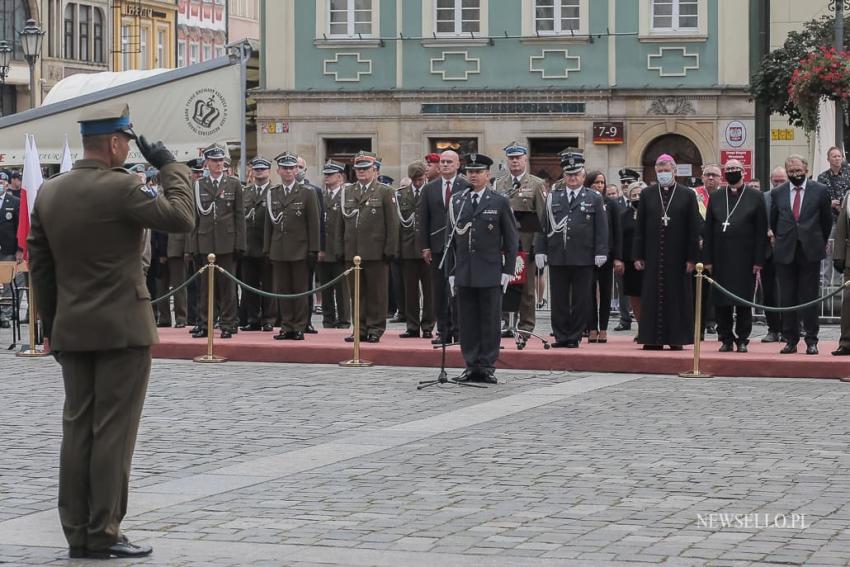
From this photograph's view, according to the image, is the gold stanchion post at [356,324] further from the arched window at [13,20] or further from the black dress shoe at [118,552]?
the arched window at [13,20]

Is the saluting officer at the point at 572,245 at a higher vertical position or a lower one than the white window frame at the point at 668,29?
lower

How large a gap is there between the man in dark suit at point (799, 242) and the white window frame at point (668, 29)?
64.7 ft

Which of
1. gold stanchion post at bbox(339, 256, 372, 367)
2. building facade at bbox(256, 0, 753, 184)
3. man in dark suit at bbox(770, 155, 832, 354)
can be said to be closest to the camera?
gold stanchion post at bbox(339, 256, 372, 367)

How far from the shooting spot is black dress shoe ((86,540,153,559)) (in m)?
8.08

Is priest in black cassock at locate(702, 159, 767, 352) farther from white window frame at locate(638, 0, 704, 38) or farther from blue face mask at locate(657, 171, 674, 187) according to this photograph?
white window frame at locate(638, 0, 704, 38)

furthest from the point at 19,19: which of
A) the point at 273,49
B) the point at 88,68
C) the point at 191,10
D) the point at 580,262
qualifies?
the point at 580,262

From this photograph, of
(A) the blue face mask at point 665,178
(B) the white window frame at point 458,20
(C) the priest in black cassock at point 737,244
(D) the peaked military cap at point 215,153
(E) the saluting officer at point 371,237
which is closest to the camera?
(C) the priest in black cassock at point 737,244

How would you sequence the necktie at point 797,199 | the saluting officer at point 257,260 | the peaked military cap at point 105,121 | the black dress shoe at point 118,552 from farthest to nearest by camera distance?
the saluting officer at point 257,260 < the necktie at point 797,199 < the peaked military cap at point 105,121 < the black dress shoe at point 118,552

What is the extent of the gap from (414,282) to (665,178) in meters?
3.26

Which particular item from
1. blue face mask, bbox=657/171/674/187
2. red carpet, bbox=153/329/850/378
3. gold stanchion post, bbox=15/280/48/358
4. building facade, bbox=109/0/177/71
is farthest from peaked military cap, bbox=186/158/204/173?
building facade, bbox=109/0/177/71

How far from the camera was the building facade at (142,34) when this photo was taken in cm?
8350

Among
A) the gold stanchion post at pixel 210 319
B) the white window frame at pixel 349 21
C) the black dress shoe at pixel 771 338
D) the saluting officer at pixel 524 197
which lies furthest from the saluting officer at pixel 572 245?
the white window frame at pixel 349 21

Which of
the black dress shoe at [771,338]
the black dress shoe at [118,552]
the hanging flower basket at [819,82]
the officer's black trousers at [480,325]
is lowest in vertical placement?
the black dress shoe at [118,552]

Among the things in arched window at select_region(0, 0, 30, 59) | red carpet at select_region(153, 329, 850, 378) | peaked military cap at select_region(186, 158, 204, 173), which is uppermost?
arched window at select_region(0, 0, 30, 59)
